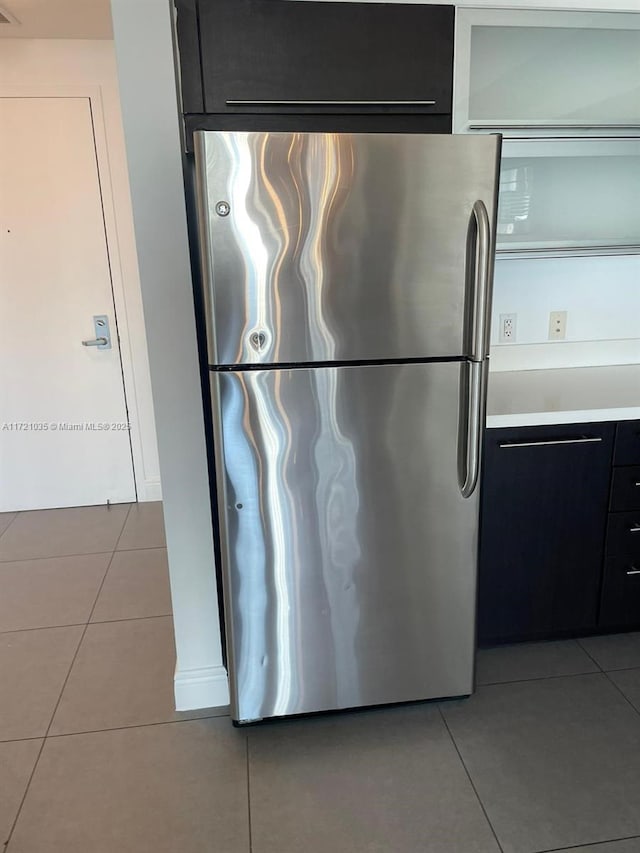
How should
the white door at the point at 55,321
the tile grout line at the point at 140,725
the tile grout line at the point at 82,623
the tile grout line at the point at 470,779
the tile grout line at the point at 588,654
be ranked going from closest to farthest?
the tile grout line at the point at 470,779, the tile grout line at the point at 140,725, the tile grout line at the point at 588,654, the tile grout line at the point at 82,623, the white door at the point at 55,321

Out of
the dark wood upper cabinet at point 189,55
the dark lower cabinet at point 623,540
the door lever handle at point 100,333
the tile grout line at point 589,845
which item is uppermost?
the dark wood upper cabinet at point 189,55

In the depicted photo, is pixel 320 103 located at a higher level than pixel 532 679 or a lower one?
higher

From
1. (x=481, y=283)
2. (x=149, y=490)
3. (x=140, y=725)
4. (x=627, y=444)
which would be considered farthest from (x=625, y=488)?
(x=149, y=490)

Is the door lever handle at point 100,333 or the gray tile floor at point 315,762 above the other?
the door lever handle at point 100,333

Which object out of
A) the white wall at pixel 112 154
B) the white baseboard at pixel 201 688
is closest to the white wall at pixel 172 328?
the white baseboard at pixel 201 688

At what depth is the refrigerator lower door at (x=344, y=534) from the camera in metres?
1.58

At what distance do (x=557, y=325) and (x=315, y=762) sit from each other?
185 centimetres

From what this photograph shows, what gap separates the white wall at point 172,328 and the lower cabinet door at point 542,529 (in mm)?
912

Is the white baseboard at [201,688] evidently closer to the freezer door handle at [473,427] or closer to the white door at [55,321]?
the freezer door handle at [473,427]

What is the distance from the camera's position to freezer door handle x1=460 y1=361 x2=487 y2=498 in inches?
63.4

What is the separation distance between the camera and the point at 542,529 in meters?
2.04

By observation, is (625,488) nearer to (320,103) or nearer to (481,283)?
(481,283)

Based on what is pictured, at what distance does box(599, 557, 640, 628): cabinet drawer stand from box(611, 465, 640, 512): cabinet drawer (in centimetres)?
20

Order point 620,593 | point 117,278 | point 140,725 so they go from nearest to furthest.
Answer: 1. point 140,725
2. point 620,593
3. point 117,278
